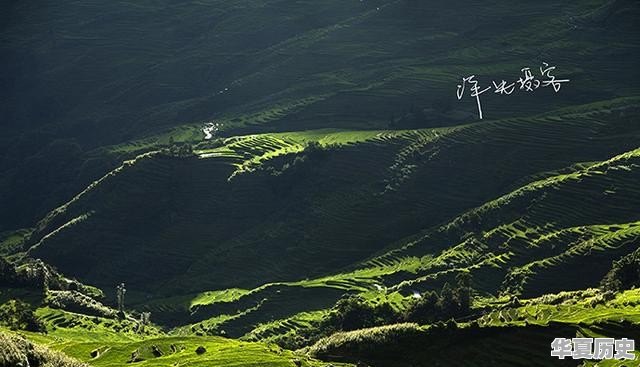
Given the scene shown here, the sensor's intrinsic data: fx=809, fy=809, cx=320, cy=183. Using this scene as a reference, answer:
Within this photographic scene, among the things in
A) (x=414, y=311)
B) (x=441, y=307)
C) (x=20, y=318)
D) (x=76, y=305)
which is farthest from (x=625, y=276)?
(x=76, y=305)

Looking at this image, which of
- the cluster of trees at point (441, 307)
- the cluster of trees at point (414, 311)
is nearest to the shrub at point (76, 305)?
the cluster of trees at point (414, 311)

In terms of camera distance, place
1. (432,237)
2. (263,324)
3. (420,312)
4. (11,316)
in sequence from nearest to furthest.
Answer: (420,312), (11,316), (263,324), (432,237)

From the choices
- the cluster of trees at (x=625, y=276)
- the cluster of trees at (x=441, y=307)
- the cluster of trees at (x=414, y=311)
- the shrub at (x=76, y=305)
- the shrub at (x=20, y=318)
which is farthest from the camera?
the shrub at (x=76, y=305)

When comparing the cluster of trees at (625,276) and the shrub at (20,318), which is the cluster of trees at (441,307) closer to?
the cluster of trees at (625,276)

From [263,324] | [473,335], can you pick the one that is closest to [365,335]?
[473,335]

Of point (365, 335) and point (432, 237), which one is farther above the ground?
point (365, 335)

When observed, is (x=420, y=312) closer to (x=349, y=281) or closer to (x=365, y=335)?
(x=365, y=335)

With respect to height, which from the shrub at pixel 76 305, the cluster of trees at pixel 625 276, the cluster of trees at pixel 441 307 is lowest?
the shrub at pixel 76 305

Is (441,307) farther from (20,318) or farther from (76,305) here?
(76,305)

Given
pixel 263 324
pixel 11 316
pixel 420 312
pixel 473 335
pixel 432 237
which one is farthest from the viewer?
pixel 432 237
